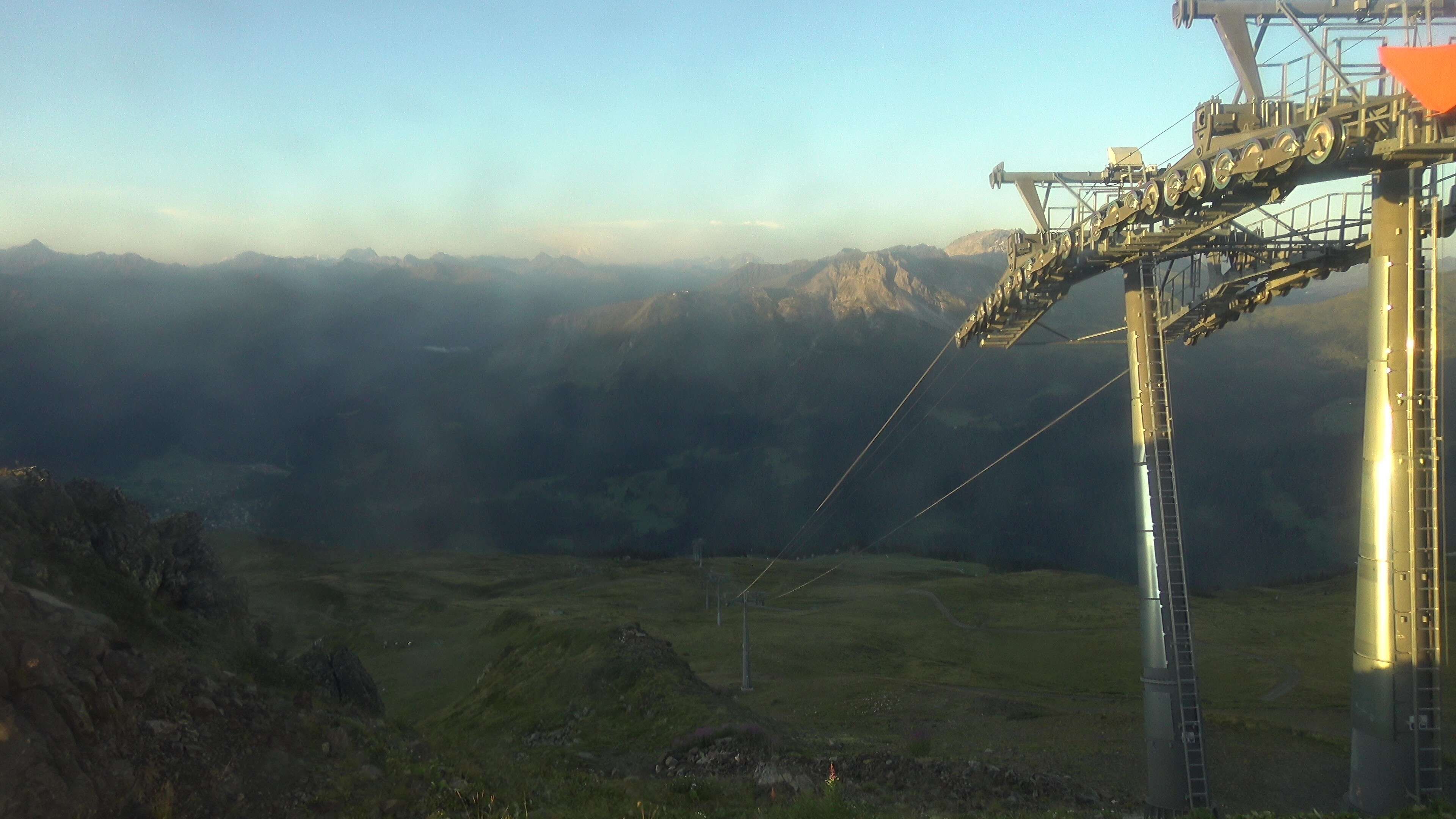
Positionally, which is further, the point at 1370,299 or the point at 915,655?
the point at 915,655

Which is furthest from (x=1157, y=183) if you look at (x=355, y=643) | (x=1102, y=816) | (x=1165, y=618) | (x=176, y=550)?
(x=355, y=643)

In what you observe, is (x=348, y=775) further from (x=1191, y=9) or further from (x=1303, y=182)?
(x=1191, y=9)

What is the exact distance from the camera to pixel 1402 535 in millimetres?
12789

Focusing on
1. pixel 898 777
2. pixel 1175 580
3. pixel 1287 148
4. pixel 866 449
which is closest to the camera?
pixel 1287 148

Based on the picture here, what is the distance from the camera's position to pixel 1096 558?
586 ft

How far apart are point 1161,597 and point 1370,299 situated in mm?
6879

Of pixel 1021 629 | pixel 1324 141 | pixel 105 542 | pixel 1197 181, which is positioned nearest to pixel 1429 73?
pixel 1324 141

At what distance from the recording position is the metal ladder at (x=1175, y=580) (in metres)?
16.8

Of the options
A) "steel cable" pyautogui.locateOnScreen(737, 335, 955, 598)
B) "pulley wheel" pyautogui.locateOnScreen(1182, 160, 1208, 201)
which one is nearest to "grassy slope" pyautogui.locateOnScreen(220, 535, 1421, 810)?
"steel cable" pyautogui.locateOnScreen(737, 335, 955, 598)

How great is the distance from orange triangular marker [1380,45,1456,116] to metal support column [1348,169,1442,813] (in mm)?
1513

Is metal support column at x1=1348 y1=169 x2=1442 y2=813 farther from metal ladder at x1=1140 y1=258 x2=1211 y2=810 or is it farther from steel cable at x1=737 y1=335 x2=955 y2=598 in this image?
steel cable at x1=737 y1=335 x2=955 y2=598

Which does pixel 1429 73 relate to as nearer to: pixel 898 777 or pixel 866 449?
pixel 898 777

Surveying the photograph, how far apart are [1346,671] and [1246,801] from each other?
3898 cm

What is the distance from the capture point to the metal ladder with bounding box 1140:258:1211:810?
16.8m
